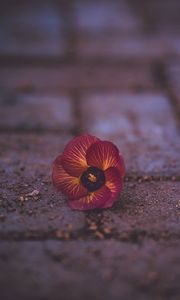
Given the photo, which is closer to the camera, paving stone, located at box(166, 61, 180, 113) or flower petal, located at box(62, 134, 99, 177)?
flower petal, located at box(62, 134, 99, 177)

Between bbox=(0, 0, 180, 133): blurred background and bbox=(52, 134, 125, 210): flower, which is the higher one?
bbox=(0, 0, 180, 133): blurred background

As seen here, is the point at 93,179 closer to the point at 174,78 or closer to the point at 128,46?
the point at 174,78

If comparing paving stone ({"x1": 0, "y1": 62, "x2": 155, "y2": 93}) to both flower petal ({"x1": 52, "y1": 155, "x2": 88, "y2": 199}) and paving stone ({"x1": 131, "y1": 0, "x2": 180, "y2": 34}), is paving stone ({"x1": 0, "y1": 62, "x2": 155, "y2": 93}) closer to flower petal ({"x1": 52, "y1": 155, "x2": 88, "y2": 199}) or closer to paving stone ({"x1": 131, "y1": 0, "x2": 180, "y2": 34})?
paving stone ({"x1": 131, "y1": 0, "x2": 180, "y2": 34})

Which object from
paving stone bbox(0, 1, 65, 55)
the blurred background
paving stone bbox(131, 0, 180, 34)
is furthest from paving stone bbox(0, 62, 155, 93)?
paving stone bbox(131, 0, 180, 34)

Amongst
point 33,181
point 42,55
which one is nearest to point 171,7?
point 42,55

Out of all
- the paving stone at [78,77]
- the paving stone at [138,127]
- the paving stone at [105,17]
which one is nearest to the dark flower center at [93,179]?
the paving stone at [138,127]

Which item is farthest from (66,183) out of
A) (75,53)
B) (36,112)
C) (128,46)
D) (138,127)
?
(128,46)

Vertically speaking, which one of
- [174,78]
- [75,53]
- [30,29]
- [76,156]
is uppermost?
[30,29]
